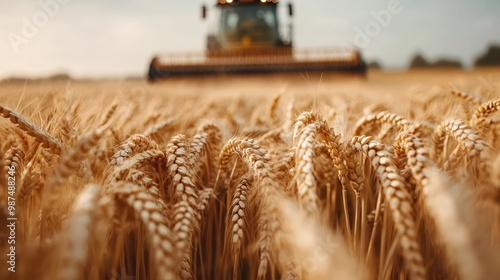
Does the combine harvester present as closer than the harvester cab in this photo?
Yes

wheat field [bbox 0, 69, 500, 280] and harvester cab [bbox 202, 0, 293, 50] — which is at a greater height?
harvester cab [bbox 202, 0, 293, 50]

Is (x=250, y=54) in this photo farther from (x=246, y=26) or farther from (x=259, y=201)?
(x=259, y=201)

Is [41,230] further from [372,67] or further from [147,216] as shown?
[372,67]

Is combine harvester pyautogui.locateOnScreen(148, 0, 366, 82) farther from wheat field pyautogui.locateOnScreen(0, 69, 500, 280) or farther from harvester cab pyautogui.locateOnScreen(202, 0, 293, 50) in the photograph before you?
wheat field pyautogui.locateOnScreen(0, 69, 500, 280)

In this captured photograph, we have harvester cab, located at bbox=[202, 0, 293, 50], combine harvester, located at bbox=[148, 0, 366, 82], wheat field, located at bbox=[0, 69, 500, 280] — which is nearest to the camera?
wheat field, located at bbox=[0, 69, 500, 280]

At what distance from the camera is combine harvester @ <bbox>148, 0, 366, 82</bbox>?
8945 mm

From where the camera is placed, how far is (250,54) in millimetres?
9914

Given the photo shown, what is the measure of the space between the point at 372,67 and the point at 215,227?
4166 centimetres

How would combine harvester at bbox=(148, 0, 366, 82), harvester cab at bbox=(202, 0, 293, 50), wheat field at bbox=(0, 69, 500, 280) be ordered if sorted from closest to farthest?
wheat field at bbox=(0, 69, 500, 280)
combine harvester at bbox=(148, 0, 366, 82)
harvester cab at bbox=(202, 0, 293, 50)

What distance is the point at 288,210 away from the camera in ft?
1.95

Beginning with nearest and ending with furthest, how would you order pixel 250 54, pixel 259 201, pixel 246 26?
pixel 259 201
pixel 250 54
pixel 246 26

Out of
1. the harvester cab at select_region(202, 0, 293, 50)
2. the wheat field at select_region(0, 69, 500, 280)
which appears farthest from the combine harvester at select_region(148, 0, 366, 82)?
the wheat field at select_region(0, 69, 500, 280)

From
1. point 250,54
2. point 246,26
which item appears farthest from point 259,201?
point 246,26

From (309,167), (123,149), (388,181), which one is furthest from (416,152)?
(123,149)
